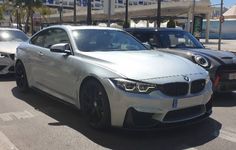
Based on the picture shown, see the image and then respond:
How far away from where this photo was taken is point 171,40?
942 cm

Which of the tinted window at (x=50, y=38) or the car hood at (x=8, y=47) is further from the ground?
the tinted window at (x=50, y=38)

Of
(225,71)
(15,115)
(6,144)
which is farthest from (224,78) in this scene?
(6,144)

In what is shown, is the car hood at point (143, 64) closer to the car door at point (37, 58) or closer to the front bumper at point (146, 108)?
the front bumper at point (146, 108)

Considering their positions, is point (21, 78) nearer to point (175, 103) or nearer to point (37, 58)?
point (37, 58)

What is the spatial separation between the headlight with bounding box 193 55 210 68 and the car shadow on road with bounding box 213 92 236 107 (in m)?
0.78

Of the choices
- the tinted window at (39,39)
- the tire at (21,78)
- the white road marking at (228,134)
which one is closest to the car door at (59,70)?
the tinted window at (39,39)

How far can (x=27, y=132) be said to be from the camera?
18.7 feet

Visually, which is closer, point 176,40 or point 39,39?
point 39,39

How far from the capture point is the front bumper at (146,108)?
5094 mm

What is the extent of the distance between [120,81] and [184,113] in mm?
994

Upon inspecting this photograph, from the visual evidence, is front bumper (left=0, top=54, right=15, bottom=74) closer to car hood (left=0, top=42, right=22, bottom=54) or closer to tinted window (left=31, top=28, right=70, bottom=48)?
car hood (left=0, top=42, right=22, bottom=54)

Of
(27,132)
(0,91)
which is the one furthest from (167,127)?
(0,91)

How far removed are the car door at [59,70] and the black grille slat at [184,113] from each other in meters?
1.61

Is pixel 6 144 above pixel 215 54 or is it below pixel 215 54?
below
